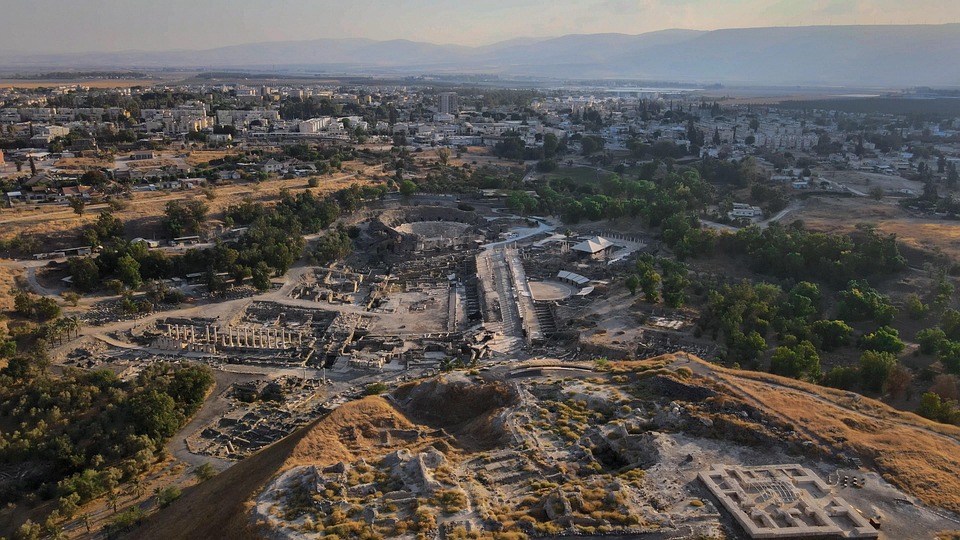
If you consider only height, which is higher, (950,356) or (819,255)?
(819,255)

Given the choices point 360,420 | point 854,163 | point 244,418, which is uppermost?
point 854,163

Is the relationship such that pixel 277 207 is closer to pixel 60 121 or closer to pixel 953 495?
pixel 953 495

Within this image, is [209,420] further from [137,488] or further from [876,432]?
[876,432]

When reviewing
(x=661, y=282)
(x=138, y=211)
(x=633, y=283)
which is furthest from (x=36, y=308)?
(x=661, y=282)

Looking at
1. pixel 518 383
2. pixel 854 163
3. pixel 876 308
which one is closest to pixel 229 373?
pixel 518 383

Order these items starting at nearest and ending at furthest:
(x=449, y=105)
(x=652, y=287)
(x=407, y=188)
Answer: (x=652, y=287) → (x=407, y=188) → (x=449, y=105)

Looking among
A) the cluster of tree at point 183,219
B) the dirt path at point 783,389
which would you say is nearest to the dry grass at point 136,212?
the cluster of tree at point 183,219

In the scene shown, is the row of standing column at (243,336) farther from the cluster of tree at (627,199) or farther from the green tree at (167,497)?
the cluster of tree at (627,199)

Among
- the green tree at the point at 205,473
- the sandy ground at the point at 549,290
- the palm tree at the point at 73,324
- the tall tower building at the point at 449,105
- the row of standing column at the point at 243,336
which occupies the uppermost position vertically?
the tall tower building at the point at 449,105
